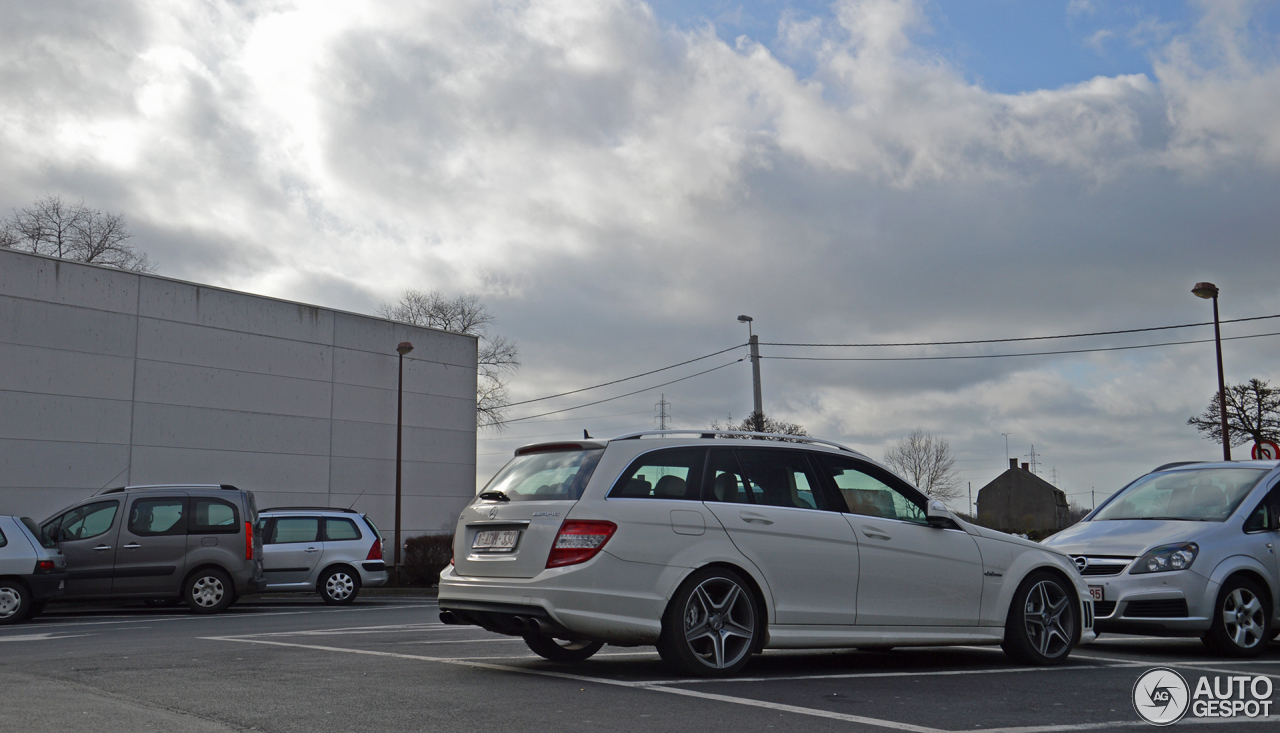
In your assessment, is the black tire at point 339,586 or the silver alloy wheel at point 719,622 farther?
the black tire at point 339,586

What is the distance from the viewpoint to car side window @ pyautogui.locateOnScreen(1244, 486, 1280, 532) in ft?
31.1

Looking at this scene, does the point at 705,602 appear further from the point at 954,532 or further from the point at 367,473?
the point at 367,473

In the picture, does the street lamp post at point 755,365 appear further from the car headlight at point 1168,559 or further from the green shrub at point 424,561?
the car headlight at point 1168,559

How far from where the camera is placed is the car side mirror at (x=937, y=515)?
8070mm

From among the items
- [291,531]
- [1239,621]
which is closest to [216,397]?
[291,531]

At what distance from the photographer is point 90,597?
15.8 m

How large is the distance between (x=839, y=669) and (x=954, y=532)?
139 centimetres

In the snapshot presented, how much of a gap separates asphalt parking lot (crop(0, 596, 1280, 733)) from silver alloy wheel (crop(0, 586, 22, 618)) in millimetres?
4805

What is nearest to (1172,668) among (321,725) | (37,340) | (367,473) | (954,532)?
(954,532)

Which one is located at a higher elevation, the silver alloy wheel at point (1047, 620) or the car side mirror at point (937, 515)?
the car side mirror at point (937, 515)

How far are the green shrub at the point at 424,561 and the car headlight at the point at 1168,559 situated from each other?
19.0 metres

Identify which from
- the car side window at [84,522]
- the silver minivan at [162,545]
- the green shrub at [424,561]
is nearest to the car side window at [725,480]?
the silver minivan at [162,545]

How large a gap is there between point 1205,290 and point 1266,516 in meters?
17.8

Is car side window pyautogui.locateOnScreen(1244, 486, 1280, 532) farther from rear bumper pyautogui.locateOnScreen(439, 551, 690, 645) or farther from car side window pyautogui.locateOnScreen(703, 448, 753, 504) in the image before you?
rear bumper pyautogui.locateOnScreen(439, 551, 690, 645)
